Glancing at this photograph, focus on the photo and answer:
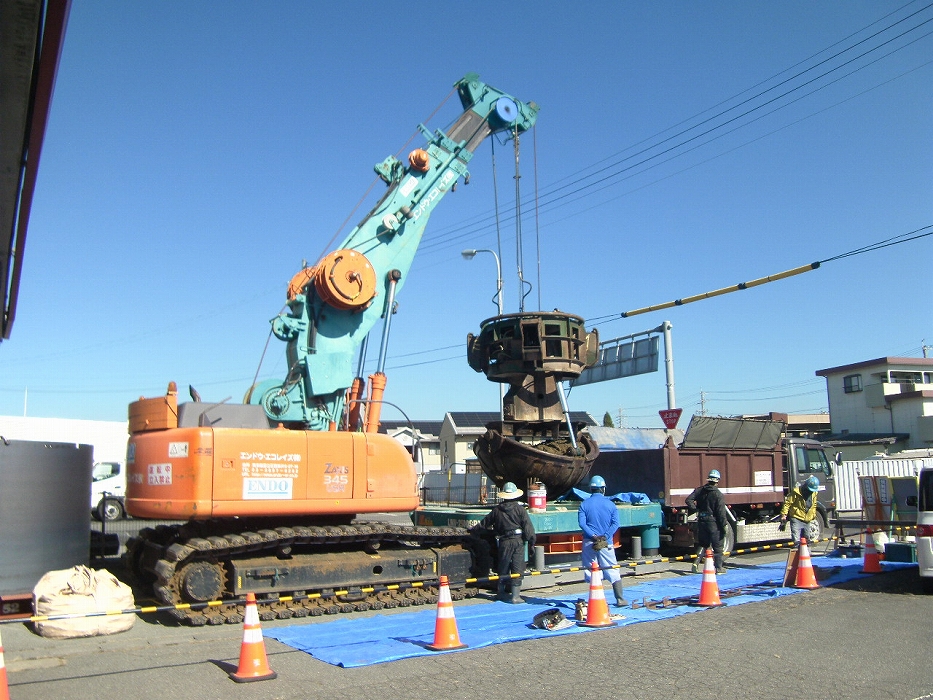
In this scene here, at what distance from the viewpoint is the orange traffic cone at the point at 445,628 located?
8258 millimetres

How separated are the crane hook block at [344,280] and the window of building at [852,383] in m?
37.0

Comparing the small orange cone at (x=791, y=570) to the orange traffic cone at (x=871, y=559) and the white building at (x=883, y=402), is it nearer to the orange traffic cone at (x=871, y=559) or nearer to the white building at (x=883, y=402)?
the orange traffic cone at (x=871, y=559)

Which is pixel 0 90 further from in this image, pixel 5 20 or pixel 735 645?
pixel 735 645

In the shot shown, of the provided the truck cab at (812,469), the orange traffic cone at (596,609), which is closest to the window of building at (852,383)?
the truck cab at (812,469)

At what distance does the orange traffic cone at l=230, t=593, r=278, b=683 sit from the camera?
7152 mm

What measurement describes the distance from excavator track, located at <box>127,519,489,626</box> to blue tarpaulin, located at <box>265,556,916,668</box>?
1.28ft

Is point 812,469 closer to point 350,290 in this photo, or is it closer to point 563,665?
point 350,290

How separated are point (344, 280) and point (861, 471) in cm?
1580

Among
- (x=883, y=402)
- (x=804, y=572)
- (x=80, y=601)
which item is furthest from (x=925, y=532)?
(x=883, y=402)

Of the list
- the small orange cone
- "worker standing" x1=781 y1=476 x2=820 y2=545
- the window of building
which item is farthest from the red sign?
the window of building

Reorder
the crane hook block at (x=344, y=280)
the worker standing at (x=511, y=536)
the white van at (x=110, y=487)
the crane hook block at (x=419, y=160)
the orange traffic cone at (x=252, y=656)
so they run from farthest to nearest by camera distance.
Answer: the white van at (x=110, y=487)
the crane hook block at (x=419, y=160)
the crane hook block at (x=344, y=280)
the worker standing at (x=511, y=536)
the orange traffic cone at (x=252, y=656)

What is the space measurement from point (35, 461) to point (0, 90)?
17.9 ft

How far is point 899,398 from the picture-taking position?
4131 centimetres

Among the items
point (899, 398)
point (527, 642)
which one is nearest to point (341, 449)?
point (527, 642)
